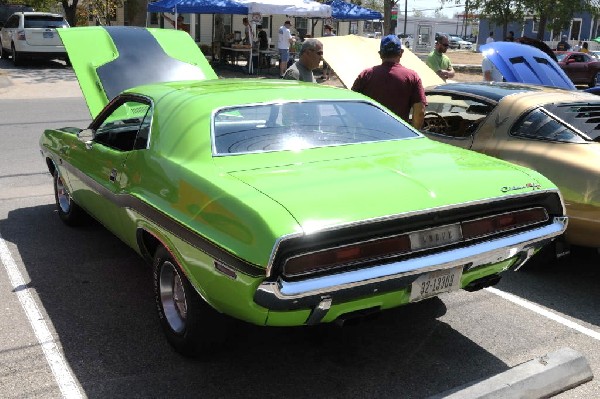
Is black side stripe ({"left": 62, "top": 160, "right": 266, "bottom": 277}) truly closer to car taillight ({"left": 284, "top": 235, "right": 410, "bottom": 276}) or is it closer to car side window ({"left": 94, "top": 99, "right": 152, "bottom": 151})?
car taillight ({"left": 284, "top": 235, "right": 410, "bottom": 276})

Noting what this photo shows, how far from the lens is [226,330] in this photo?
3352mm

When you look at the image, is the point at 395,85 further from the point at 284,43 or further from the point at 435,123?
the point at 284,43

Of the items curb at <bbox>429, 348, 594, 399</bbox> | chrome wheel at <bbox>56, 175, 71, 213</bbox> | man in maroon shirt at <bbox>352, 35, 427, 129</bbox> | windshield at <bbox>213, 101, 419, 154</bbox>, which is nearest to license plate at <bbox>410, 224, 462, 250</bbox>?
curb at <bbox>429, 348, 594, 399</bbox>

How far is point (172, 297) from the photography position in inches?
142

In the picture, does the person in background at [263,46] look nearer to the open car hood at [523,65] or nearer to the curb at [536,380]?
the open car hood at [523,65]

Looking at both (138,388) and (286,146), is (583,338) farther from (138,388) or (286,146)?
(138,388)

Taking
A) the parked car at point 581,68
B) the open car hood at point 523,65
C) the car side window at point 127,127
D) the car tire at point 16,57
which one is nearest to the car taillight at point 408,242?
the car side window at point 127,127

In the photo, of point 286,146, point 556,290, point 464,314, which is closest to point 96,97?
point 286,146

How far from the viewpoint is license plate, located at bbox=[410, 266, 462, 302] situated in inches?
121

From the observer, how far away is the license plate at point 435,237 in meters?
3.06

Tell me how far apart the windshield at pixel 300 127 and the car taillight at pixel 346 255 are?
982 mm

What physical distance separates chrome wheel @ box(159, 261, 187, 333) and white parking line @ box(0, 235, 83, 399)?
590 mm

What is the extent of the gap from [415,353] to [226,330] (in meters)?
1.11

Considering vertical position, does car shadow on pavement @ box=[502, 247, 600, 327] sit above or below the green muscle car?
below
